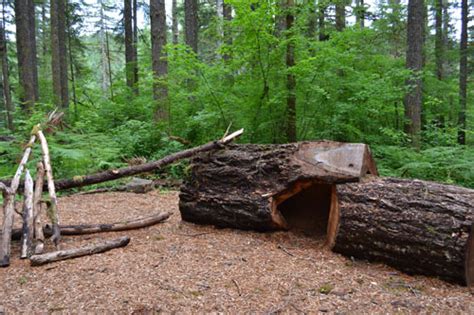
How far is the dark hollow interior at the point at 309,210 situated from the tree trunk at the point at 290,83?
316 centimetres

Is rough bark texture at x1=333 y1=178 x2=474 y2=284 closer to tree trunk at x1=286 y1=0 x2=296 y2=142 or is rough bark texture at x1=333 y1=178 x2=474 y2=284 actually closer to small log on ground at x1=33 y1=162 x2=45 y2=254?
small log on ground at x1=33 y1=162 x2=45 y2=254

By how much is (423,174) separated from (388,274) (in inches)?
155

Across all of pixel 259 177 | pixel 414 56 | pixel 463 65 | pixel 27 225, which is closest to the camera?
pixel 27 225

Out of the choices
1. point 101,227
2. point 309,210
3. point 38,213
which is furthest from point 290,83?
point 38,213

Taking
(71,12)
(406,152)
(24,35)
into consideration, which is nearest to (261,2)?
(406,152)

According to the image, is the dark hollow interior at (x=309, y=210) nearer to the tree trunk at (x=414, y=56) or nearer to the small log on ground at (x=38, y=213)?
the small log on ground at (x=38, y=213)

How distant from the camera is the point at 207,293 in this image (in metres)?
2.86

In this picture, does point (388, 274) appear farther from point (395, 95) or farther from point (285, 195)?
point (395, 95)

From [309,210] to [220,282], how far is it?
2.09 meters

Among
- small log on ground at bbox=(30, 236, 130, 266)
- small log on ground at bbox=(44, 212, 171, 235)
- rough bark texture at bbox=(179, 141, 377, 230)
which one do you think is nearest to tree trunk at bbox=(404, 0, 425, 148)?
rough bark texture at bbox=(179, 141, 377, 230)

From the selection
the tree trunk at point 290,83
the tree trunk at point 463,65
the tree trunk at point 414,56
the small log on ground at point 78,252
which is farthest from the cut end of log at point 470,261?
the tree trunk at point 463,65

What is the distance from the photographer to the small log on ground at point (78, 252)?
3.30 metres

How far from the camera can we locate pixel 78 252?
3537 millimetres

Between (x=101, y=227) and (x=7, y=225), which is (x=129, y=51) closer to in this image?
(x=101, y=227)
